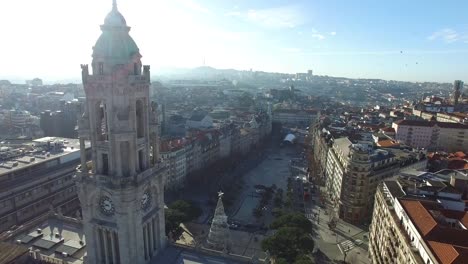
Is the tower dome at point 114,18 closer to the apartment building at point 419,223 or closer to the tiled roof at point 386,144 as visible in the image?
the apartment building at point 419,223

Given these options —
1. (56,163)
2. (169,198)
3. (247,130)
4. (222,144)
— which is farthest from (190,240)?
(247,130)

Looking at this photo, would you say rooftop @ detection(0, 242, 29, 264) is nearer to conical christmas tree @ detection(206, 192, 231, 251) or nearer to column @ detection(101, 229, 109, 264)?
column @ detection(101, 229, 109, 264)

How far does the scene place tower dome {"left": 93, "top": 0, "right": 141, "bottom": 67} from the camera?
37500 mm

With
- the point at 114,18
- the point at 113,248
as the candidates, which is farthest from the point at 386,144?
the point at 114,18

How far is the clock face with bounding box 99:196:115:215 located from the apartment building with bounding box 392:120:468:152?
163018 mm

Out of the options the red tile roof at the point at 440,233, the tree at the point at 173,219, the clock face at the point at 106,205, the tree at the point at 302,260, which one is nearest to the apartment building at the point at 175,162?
the tree at the point at 173,219

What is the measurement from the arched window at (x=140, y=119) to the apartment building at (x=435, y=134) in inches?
6278

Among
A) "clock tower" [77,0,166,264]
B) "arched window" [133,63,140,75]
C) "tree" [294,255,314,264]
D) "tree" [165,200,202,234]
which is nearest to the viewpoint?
"clock tower" [77,0,166,264]

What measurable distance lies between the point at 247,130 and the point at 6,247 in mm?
145723

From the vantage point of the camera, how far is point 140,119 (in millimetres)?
41906

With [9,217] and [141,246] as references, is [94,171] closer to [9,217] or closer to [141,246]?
[141,246]

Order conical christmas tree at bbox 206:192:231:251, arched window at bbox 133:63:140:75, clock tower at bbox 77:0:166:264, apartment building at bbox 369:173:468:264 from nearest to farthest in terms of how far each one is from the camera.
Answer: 1. clock tower at bbox 77:0:166:264
2. arched window at bbox 133:63:140:75
3. apartment building at bbox 369:173:468:264
4. conical christmas tree at bbox 206:192:231:251

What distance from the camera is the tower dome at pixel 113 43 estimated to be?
3750 cm

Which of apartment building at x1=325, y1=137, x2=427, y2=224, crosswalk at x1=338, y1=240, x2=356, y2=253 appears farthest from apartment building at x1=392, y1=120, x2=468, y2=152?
crosswalk at x1=338, y1=240, x2=356, y2=253
